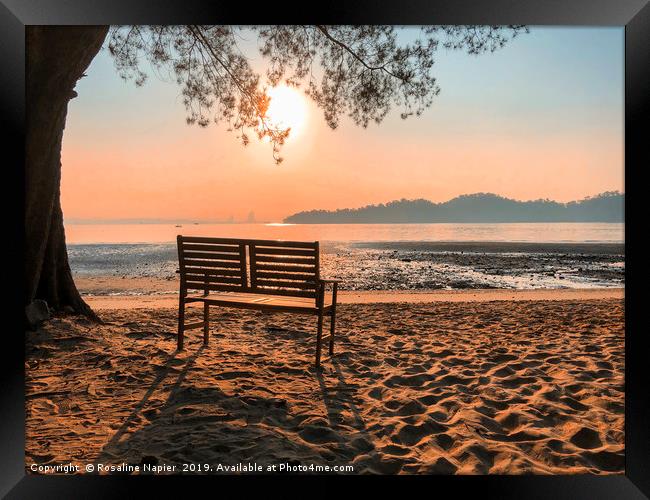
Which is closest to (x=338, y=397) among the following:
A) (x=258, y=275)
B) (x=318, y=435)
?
(x=318, y=435)

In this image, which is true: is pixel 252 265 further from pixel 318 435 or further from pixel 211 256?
pixel 318 435

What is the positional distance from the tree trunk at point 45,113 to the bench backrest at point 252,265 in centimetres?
160

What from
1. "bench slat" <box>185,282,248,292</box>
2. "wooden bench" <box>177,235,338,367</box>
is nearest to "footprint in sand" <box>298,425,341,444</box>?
"wooden bench" <box>177,235,338,367</box>

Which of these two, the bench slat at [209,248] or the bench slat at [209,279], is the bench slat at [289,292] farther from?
the bench slat at [209,248]

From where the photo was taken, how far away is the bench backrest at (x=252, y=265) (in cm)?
434

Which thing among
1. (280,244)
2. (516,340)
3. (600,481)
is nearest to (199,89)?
(280,244)

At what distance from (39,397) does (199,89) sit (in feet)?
16.3

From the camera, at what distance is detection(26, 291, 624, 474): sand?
8.86 feet

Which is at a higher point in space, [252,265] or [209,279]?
[252,265]

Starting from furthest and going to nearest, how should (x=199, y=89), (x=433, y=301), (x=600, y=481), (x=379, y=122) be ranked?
(x=433, y=301)
(x=199, y=89)
(x=379, y=122)
(x=600, y=481)

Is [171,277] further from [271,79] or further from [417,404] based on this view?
[417,404]

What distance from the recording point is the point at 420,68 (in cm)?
593
